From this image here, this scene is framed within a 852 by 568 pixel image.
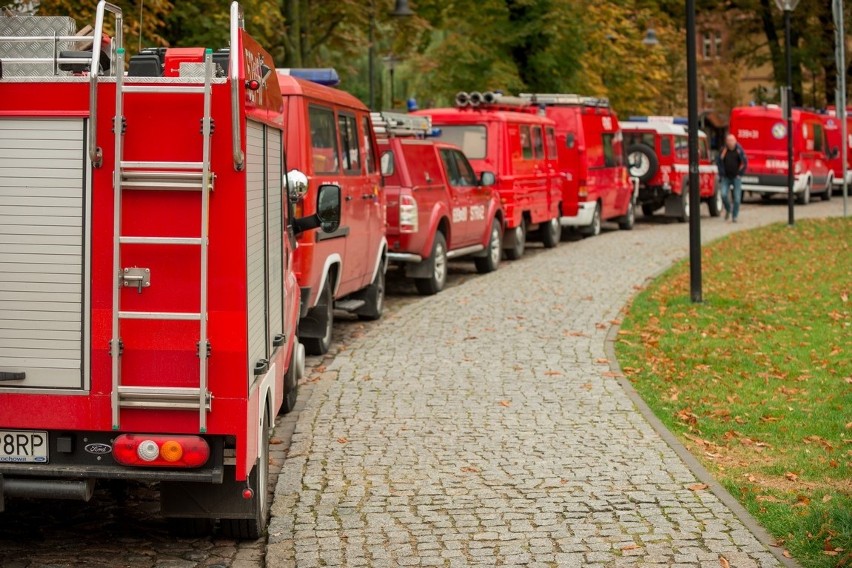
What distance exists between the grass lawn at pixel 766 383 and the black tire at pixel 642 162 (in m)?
11.6

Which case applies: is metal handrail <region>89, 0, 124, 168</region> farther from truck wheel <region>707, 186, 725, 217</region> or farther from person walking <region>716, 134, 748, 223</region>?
truck wheel <region>707, 186, 725, 217</region>

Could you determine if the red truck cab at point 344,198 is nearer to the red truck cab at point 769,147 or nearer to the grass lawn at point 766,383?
the grass lawn at point 766,383

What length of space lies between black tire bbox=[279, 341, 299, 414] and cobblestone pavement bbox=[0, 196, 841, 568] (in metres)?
0.09

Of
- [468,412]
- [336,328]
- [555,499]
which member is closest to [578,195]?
[336,328]

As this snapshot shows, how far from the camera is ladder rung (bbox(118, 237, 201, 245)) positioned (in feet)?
19.3

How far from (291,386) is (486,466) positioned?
7.13 ft

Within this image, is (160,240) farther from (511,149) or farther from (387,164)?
(511,149)

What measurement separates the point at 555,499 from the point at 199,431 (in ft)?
7.45

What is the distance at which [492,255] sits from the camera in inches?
821

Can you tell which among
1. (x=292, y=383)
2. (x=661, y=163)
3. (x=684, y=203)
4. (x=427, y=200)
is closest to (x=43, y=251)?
(x=292, y=383)

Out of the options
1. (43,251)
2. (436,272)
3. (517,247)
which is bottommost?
(43,251)

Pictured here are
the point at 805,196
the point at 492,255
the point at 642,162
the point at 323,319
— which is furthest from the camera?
the point at 805,196

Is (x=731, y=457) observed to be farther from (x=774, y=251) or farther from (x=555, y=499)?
(x=774, y=251)

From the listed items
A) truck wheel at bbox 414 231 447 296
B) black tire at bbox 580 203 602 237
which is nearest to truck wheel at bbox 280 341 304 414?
truck wheel at bbox 414 231 447 296
